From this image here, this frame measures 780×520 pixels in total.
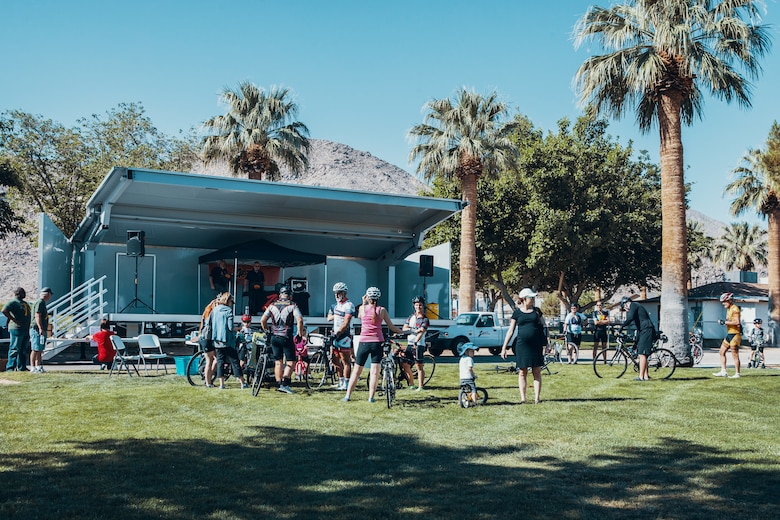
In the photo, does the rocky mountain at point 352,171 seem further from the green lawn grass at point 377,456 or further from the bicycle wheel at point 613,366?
the green lawn grass at point 377,456

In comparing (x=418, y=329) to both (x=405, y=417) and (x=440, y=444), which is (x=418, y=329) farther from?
(x=440, y=444)

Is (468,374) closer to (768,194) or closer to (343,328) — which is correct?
(343,328)

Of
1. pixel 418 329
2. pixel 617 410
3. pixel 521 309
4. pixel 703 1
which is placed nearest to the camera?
pixel 617 410

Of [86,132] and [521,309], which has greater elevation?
[86,132]

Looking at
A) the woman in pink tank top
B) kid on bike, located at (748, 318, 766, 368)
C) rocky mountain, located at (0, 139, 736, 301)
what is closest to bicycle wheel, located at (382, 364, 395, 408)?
the woman in pink tank top

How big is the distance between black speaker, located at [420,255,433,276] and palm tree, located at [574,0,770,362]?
22.2 feet

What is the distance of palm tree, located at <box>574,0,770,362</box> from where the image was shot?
1823 cm

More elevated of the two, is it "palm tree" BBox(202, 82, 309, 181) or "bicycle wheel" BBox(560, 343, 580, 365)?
"palm tree" BBox(202, 82, 309, 181)

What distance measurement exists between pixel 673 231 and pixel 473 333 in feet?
25.0

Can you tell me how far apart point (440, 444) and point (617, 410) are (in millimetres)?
3544

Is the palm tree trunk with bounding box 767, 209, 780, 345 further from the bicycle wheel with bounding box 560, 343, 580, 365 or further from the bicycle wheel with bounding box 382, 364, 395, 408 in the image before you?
the bicycle wheel with bounding box 382, 364, 395, 408

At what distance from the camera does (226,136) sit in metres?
29.7

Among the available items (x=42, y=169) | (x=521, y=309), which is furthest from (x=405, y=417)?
(x=42, y=169)

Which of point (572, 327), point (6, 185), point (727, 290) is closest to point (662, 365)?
point (572, 327)
